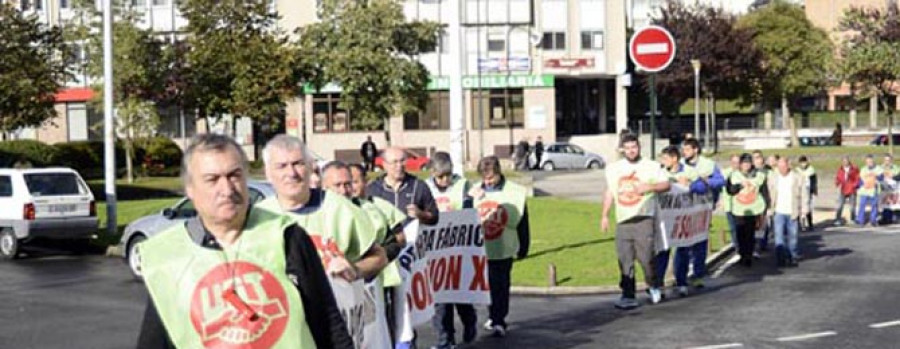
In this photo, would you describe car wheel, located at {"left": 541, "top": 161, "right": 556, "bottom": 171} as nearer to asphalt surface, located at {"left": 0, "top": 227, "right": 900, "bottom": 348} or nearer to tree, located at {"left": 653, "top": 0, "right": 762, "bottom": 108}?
tree, located at {"left": 653, "top": 0, "right": 762, "bottom": 108}

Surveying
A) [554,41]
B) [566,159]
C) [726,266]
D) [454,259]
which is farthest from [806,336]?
[554,41]

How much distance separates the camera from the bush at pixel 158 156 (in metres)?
51.2

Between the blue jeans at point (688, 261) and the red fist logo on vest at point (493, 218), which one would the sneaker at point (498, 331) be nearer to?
the red fist logo on vest at point (493, 218)

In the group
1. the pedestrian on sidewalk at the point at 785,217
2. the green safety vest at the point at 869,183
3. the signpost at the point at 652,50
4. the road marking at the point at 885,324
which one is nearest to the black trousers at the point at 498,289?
the road marking at the point at 885,324

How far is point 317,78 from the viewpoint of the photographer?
54188 mm

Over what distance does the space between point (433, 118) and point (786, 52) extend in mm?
20709

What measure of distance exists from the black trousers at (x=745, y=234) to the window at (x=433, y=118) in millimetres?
46453

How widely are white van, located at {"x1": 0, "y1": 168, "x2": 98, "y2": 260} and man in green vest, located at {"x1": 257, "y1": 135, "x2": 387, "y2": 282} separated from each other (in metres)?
18.3

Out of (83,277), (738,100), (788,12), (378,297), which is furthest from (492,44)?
(378,297)

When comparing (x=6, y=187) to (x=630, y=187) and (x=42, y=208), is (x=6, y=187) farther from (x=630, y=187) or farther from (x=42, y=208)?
(x=630, y=187)

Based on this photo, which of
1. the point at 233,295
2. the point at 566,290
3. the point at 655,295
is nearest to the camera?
the point at 233,295

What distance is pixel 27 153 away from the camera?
4381 cm

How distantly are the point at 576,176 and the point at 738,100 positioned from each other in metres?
24.5

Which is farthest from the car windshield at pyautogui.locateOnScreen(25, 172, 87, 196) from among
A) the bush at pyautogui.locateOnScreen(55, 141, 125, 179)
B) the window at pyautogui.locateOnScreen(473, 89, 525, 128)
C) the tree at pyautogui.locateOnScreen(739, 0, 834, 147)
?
the tree at pyautogui.locateOnScreen(739, 0, 834, 147)
